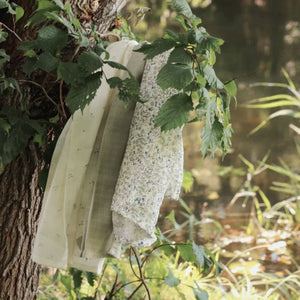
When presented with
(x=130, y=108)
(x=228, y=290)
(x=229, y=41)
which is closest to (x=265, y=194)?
(x=228, y=290)

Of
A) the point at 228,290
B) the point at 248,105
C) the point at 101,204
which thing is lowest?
the point at 228,290

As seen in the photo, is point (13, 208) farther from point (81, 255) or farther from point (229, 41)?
point (229, 41)

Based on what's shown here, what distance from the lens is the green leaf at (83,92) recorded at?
3.35 ft

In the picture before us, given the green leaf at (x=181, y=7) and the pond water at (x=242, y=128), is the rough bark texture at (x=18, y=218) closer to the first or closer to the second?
the green leaf at (x=181, y=7)

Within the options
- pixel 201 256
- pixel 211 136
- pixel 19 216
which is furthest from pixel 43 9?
pixel 201 256

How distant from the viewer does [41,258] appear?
115 centimetres

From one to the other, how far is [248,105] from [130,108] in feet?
9.26

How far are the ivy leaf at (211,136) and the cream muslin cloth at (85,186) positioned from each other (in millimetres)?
190

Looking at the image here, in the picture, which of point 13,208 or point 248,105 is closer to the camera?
point 13,208

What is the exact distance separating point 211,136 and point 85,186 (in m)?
0.29

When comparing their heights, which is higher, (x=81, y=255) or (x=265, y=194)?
(x=265, y=194)

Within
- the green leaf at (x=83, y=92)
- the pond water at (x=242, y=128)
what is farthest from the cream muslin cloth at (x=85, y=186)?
the pond water at (x=242, y=128)

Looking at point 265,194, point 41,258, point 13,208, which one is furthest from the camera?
point 265,194

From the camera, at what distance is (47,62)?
103cm
